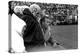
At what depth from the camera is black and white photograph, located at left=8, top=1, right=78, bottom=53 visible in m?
5.29

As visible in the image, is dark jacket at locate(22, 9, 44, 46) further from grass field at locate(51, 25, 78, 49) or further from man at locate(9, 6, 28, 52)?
grass field at locate(51, 25, 78, 49)

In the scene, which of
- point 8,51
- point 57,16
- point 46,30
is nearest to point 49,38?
point 46,30

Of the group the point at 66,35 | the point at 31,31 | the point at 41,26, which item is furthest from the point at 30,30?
the point at 66,35

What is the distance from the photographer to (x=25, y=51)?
5.35m

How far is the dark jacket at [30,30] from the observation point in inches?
212

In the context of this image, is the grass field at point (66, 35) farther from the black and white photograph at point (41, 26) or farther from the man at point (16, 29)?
the man at point (16, 29)

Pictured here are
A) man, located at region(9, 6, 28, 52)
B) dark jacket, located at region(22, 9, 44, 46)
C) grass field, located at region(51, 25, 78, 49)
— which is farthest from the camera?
grass field, located at region(51, 25, 78, 49)

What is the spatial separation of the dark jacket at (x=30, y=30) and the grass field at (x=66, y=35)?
2.51 ft

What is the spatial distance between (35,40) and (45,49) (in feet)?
1.95

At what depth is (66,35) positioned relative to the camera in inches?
245

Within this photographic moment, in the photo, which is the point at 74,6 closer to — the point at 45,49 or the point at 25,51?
the point at 45,49

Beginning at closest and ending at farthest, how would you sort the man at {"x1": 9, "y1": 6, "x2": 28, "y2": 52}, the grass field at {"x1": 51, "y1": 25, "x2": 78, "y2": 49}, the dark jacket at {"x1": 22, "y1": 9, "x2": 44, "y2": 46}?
1. the man at {"x1": 9, "y1": 6, "x2": 28, "y2": 52}
2. the dark jacket at {"x1": 22, "y1": 9, "x2": 44, "y2": 46}
3. the grass field at {"x1": 51, "y1": 25, "x2": 78, "y2": 49}

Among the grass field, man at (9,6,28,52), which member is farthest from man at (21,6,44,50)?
the grass field

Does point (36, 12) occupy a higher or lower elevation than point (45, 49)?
higher
